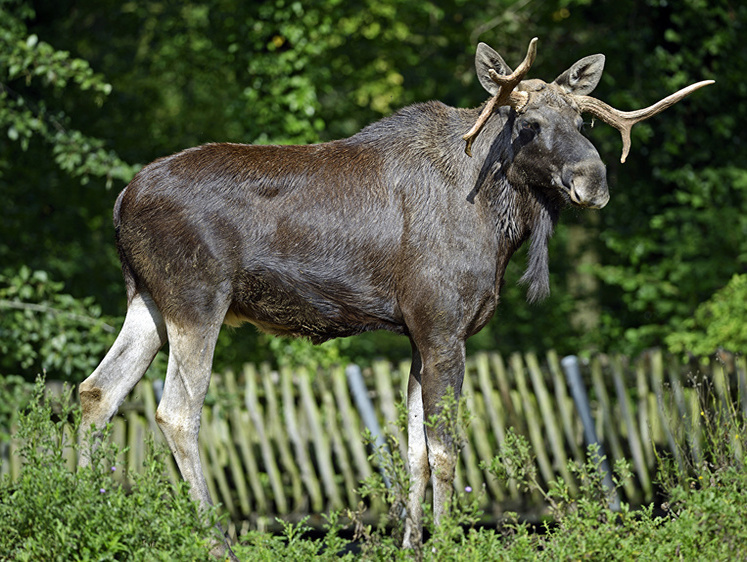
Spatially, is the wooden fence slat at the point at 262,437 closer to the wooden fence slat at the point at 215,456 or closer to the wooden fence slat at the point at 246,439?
the wooden fence slat at the point at 246,439

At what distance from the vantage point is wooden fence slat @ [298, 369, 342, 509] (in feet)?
26.6

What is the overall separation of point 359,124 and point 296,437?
7.33 metres

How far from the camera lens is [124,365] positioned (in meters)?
4.80

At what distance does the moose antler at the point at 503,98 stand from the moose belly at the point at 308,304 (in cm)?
90

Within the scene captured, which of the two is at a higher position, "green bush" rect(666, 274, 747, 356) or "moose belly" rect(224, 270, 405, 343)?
"moose belly" rect(224, 270, 405, 343)

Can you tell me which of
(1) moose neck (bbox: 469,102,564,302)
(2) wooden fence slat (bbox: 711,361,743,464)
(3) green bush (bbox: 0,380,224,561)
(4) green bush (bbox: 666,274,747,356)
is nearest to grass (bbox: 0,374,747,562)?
(3) green bush (bbox: 0,380,224,561)

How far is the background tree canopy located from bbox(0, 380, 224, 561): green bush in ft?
12.8

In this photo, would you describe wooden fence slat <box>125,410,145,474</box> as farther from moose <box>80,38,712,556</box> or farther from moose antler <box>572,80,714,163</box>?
moose antler <box>572,80,714,163</box>

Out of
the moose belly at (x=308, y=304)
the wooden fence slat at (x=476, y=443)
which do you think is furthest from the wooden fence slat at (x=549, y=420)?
the moose belly at (x=308, y=304)

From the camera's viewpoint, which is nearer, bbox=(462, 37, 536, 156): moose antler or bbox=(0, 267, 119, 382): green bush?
bbox=(462, 37, 536, 156): moose antler

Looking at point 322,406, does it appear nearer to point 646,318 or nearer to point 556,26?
point 646,318

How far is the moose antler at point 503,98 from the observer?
4480mm

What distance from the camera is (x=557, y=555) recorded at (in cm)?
391

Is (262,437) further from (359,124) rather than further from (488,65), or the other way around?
(359,124)
